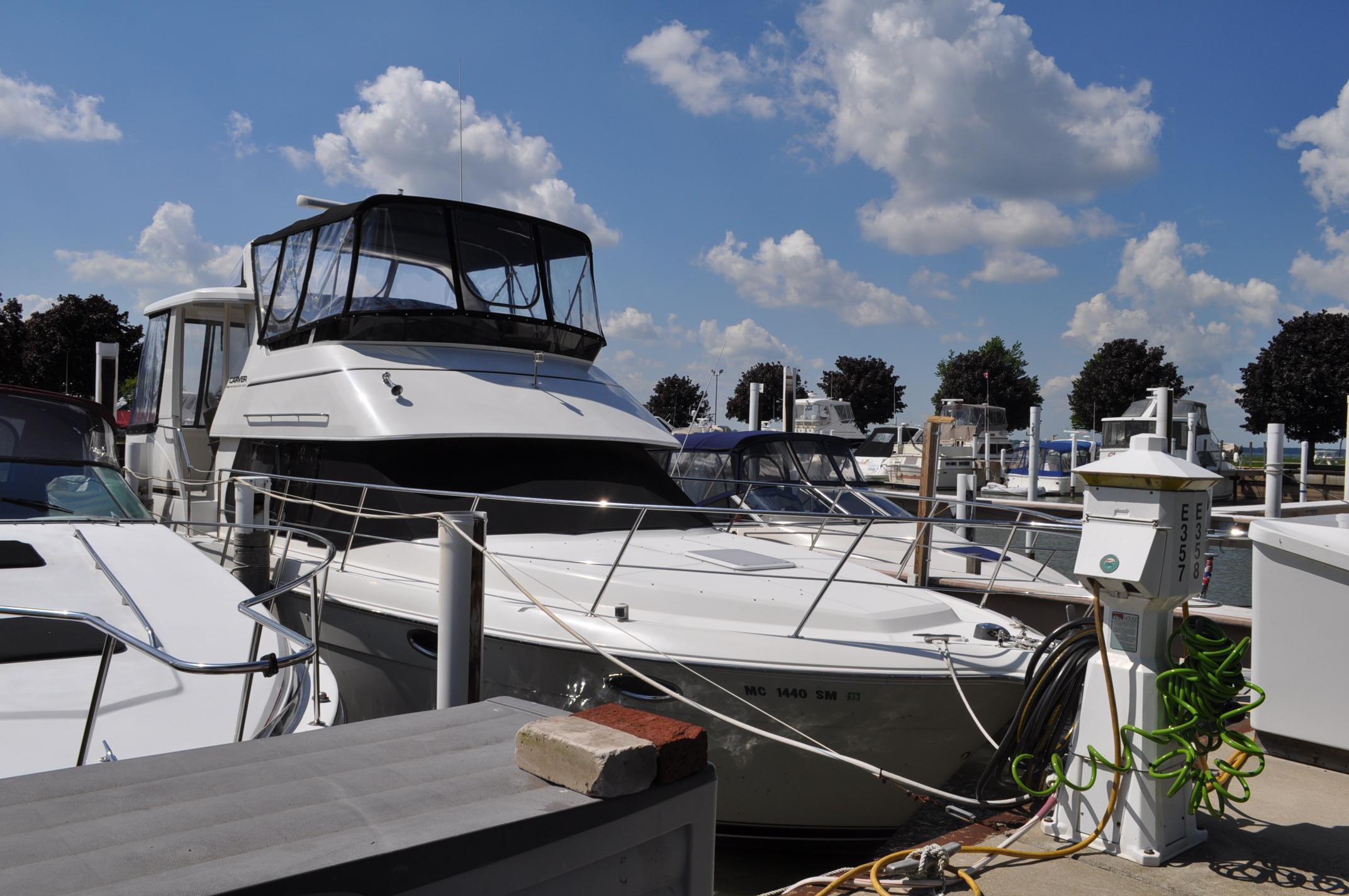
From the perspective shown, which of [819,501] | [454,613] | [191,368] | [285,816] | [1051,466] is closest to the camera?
[285,816]

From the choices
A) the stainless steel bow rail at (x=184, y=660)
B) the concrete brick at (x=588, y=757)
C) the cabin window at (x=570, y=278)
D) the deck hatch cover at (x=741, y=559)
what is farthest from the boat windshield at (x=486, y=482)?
the concrete brick at (x=588, y=757)

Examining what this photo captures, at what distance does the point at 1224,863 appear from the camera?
3.41 metres

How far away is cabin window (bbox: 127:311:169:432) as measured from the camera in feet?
30.6

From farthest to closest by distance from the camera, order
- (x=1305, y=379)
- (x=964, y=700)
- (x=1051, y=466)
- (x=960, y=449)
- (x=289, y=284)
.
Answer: (x=1305, y=379) < (x=1051, y=466) < (x=960, y=449) < (x=289, y=284) < (x=964, y=700)

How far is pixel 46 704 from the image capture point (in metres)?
3.09

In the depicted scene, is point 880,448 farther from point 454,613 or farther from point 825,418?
point 454,613

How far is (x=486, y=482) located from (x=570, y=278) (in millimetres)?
2487

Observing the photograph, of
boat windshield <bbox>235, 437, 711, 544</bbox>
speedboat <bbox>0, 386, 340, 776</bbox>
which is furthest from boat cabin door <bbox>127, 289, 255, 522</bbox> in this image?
speedboat <bbox>0, 386, 340, 776</bbox>

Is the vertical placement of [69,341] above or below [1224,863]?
above

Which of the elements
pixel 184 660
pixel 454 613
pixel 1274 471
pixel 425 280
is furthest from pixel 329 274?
pixel 1274 471

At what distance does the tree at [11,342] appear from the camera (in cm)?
4184

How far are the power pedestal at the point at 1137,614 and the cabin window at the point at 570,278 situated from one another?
5.10m

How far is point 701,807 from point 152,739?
2.02m

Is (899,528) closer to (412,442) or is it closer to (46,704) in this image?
(412,442)
